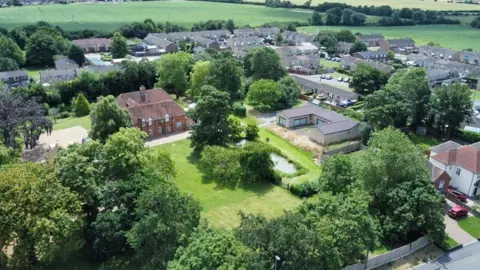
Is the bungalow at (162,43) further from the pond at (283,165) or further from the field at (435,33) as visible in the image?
the pond at (283,165)

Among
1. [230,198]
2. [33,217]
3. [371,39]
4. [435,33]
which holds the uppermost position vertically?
[435,33]

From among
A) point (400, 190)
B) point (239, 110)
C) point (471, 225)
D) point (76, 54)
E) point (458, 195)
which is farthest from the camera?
point (76, 54)

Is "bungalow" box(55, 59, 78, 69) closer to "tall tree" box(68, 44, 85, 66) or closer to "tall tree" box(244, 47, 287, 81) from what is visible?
"tall tree" box(68, 44, 85, 66)

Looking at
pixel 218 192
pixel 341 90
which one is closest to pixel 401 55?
pixel 341 90

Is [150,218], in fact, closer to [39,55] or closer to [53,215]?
[53,215]

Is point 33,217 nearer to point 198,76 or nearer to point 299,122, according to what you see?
point 299,122

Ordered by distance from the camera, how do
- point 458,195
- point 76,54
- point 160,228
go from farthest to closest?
point 76,54, point 458,195, point 160,228

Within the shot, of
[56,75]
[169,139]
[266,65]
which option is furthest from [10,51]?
[169,139]
